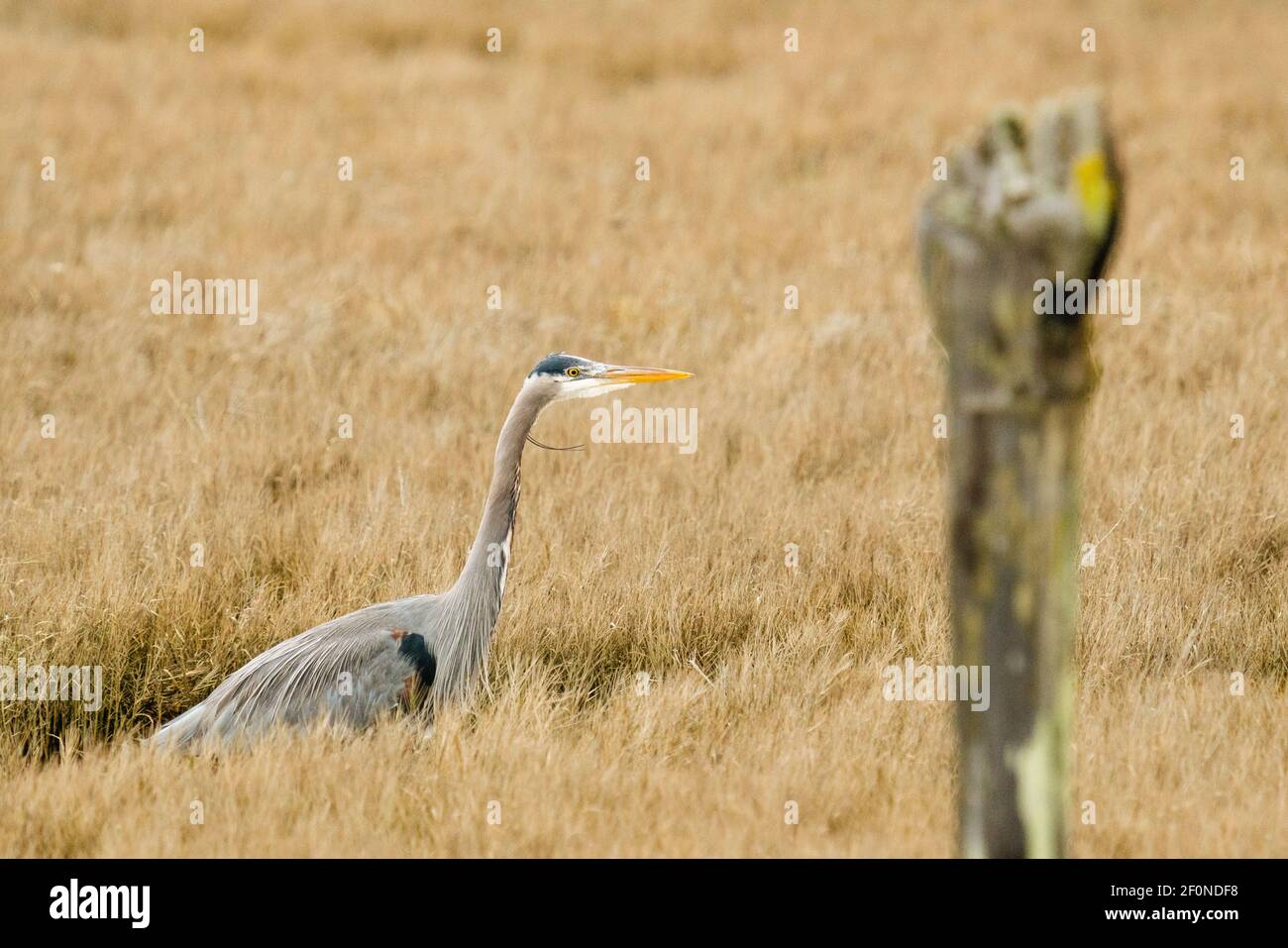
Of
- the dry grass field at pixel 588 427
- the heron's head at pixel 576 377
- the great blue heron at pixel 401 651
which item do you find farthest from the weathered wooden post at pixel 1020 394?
the heron's head at pixel 576 377

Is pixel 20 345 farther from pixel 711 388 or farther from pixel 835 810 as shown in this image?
pixel 835 810

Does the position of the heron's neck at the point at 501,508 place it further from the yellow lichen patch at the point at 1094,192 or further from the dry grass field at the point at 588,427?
the yellow lichen patch at the point at 1094,192

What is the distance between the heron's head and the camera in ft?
16.7

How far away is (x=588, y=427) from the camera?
7988 millimetres

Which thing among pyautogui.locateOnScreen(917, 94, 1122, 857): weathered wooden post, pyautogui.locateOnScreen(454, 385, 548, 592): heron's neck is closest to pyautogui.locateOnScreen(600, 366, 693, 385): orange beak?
pyautogui.locateOnScreen(454, 385, 548, 592): heron's neck

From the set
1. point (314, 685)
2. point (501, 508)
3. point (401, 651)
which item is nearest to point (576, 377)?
point (501, 508)

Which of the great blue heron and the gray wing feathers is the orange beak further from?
the gray wing feathers

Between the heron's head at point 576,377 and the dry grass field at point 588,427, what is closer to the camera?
the dry grass field at point 588,427

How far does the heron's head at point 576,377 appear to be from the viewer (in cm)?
509

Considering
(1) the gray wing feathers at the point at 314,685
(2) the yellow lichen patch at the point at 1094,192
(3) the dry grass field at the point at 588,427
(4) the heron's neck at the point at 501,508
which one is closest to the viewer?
(2) the yellow lichen patch at the point at 1094,192

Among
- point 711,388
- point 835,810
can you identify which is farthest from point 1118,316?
point 835,810

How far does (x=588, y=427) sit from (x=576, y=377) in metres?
2.85

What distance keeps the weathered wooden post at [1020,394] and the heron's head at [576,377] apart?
89.4 inches

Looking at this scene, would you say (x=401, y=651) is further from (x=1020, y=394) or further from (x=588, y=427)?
(x=588, y=427)
